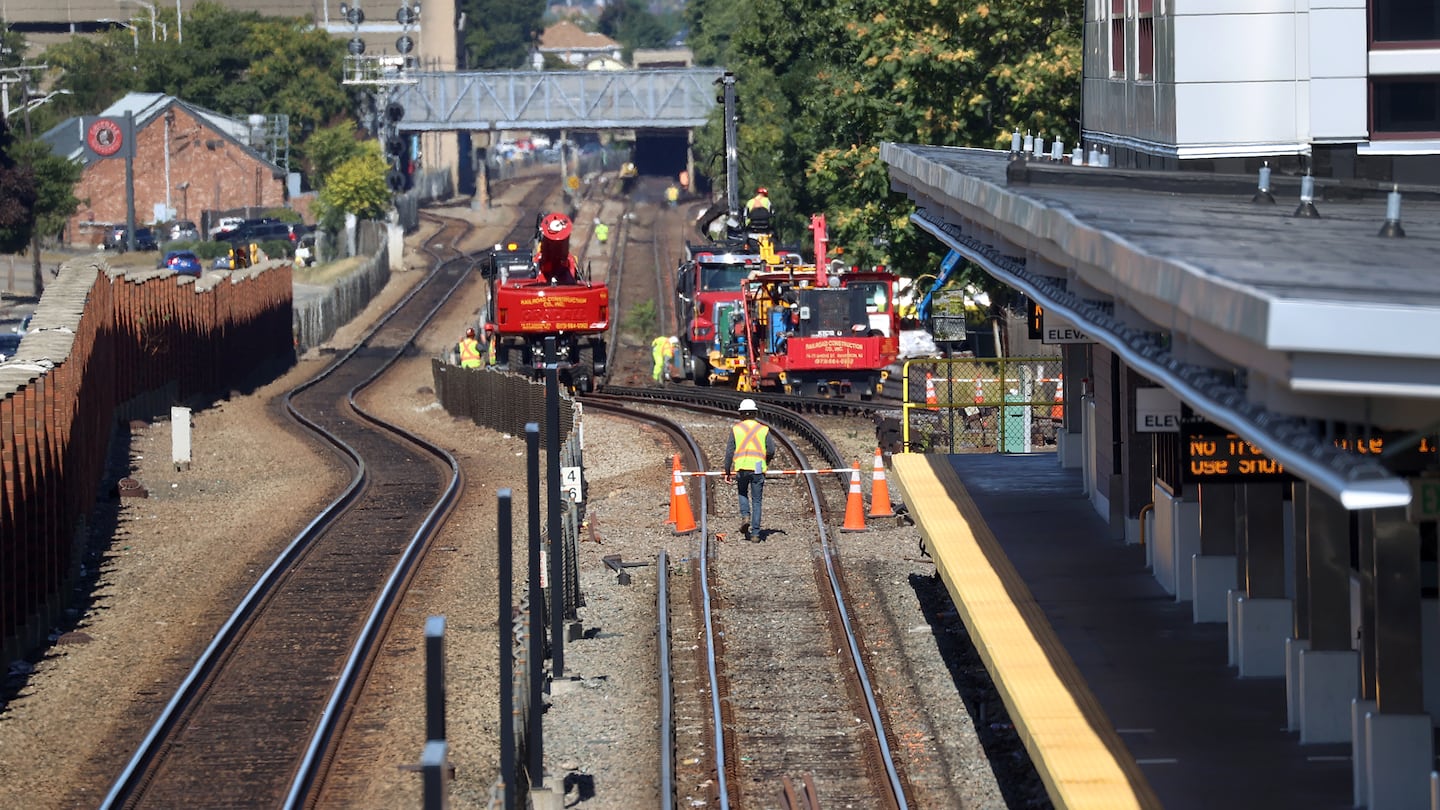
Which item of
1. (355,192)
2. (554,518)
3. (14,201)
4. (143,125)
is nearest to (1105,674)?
(554,518)

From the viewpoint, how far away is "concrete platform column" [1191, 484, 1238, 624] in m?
14.4

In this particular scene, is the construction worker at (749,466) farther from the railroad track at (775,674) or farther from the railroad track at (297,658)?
the railroad track at (297,658)

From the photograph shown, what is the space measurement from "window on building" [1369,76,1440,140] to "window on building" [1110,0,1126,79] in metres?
3.72

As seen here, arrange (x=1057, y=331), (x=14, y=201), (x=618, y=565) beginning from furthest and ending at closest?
(x=14, y=201), (x=618, y=565), (x=1057, y=331)

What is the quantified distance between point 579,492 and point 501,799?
532 inches

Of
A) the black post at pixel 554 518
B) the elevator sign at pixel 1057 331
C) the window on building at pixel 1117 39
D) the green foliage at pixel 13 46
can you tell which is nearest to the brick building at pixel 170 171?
the green foliage at pixel 13 46

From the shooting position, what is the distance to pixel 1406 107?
58.2 ft

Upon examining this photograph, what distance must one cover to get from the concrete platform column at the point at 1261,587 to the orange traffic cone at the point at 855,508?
11653 mm

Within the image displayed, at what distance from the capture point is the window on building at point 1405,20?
1762cm

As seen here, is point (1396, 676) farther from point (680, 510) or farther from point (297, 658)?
point (680, 510)

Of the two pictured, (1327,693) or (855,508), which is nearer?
(1327,693)

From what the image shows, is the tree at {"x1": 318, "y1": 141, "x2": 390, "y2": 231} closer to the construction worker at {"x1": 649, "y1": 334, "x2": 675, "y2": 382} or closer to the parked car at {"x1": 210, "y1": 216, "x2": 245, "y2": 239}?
the parked car at {"x1": 210, "y1": 216, "x2": 245, "y2": 239}

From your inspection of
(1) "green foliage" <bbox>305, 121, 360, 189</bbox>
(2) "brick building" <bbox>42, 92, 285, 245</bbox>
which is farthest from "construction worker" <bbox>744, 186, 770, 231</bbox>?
(1) "green foliage" <bbox>305, 121, 360, 189</bbox>

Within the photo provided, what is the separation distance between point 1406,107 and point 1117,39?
4518mm
